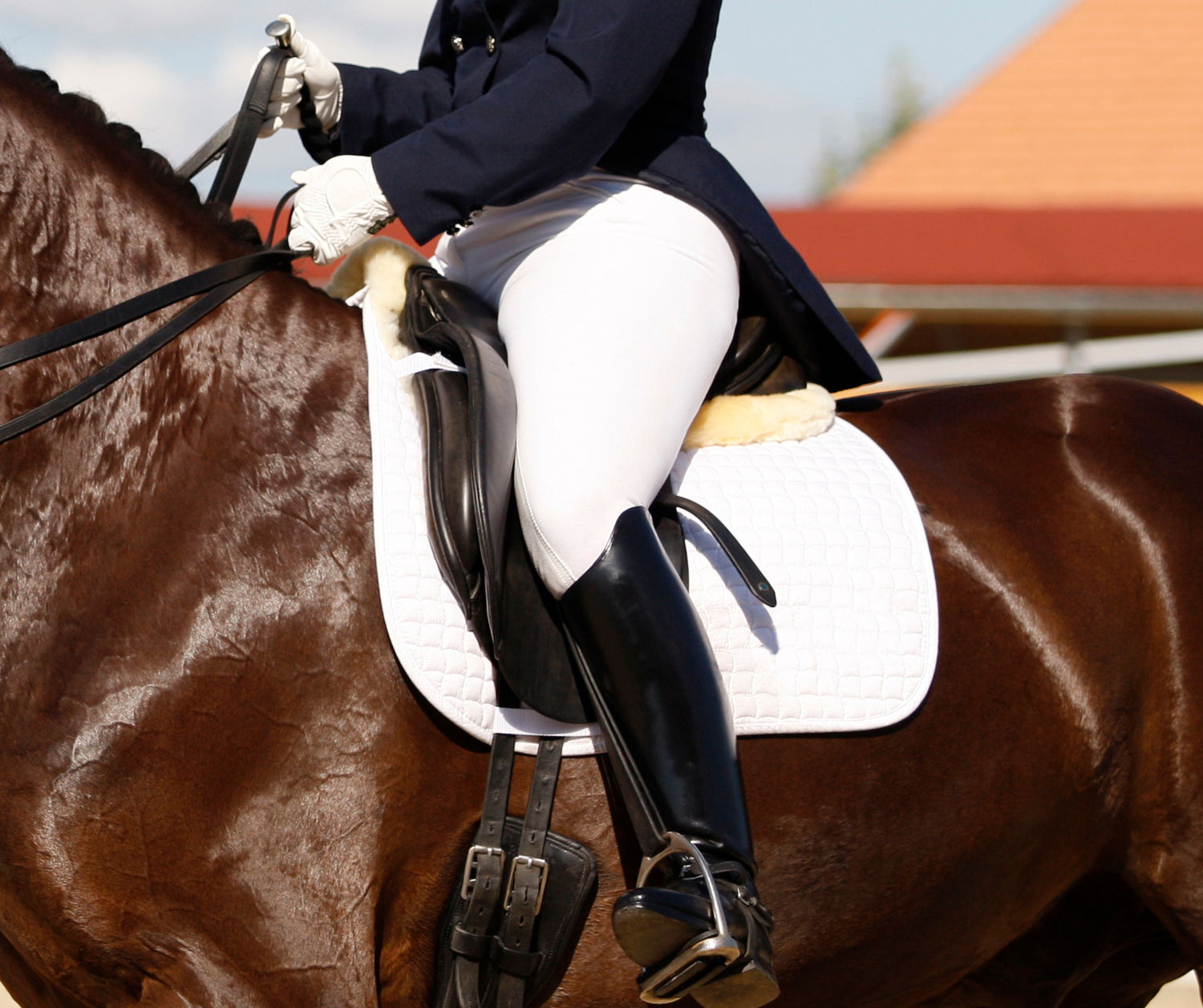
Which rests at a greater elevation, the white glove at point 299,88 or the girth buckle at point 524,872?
the white glove at point 299,88

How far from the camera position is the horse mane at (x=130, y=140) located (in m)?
2.11

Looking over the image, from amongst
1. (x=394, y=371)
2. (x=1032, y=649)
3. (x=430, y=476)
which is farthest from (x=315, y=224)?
(x=1032, y=649)

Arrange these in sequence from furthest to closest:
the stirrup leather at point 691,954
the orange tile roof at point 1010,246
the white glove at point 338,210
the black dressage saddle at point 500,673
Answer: the orange tile roof at point 1010,246, the white glove at point 338,210, the black dressage saddle at point 500,673, the stirrup leather at point 691,954

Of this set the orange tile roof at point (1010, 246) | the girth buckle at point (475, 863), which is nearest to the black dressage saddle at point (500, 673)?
the girth buckle at point (475, 863)

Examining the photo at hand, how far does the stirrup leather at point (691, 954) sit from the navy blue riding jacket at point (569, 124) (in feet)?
3.36

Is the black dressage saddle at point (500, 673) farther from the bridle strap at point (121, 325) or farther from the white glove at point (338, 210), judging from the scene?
the bridle strap at point (121, 325)

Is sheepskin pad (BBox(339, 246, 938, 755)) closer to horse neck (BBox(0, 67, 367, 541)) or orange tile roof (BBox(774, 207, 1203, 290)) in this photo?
horse neck (BBox(0, 67, 367, 541))

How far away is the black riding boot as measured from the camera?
1964 mm

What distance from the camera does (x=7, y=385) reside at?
197 cm

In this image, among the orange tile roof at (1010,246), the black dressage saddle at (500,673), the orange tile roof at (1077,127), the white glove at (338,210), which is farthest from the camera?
the orange tile roof at (1077,127)

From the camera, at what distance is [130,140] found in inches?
85.4

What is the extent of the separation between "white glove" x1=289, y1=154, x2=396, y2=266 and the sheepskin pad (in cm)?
15

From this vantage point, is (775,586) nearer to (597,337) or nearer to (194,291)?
(597,337)

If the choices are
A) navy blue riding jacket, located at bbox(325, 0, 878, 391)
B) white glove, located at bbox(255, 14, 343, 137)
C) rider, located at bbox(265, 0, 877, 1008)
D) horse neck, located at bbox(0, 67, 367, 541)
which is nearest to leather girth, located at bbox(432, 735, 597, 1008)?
rider, located at bbox(265, 0, 877, 1008)
